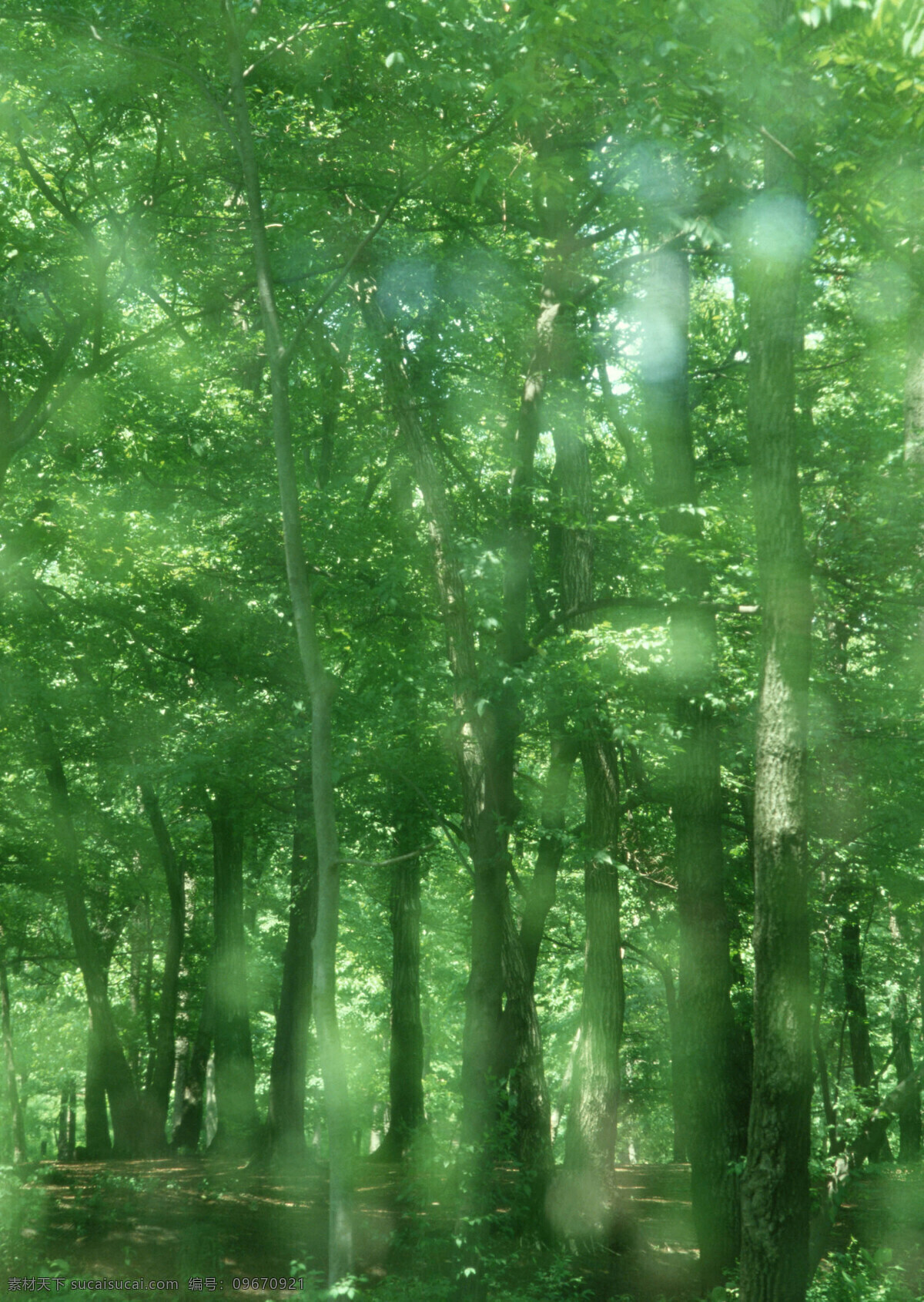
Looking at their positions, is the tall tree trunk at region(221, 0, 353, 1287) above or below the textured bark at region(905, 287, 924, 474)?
below

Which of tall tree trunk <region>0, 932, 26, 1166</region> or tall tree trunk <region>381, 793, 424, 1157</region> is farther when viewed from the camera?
tall tree trunk <region>0, 932, 26, 1166</region>

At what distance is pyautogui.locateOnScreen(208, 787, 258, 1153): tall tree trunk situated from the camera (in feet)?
57.5

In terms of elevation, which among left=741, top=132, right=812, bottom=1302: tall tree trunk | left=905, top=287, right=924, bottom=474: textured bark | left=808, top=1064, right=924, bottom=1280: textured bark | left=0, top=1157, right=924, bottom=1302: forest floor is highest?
left=905, top=287, right=924, bottom=474: textured bark

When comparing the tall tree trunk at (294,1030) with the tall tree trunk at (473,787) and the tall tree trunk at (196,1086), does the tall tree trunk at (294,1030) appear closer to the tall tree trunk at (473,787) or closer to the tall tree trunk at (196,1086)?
the tall tree trunk at (196,1086)

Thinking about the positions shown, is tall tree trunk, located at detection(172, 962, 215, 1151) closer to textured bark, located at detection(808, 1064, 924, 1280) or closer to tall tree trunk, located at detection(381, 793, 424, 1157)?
tall tree trunk, located at detection(381, 793, 424, 1157)

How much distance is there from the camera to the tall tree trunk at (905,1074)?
16.9m

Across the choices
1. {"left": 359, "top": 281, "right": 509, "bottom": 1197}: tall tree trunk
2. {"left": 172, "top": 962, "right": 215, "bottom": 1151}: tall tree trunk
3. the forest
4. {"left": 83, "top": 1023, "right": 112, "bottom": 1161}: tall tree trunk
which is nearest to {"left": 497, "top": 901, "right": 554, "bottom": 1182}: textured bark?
the forest

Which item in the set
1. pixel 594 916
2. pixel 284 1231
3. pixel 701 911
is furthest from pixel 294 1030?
pixel 701 911

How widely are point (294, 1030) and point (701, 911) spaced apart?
9.22 metres

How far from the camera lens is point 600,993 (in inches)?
527

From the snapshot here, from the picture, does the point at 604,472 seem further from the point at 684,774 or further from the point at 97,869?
the point at 97,869

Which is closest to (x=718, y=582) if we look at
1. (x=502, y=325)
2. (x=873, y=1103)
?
(x=502, y=325)

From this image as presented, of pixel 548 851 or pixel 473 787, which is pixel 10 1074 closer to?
pixel 548 851

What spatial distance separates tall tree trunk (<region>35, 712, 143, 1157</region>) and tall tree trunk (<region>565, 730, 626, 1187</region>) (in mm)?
9350
